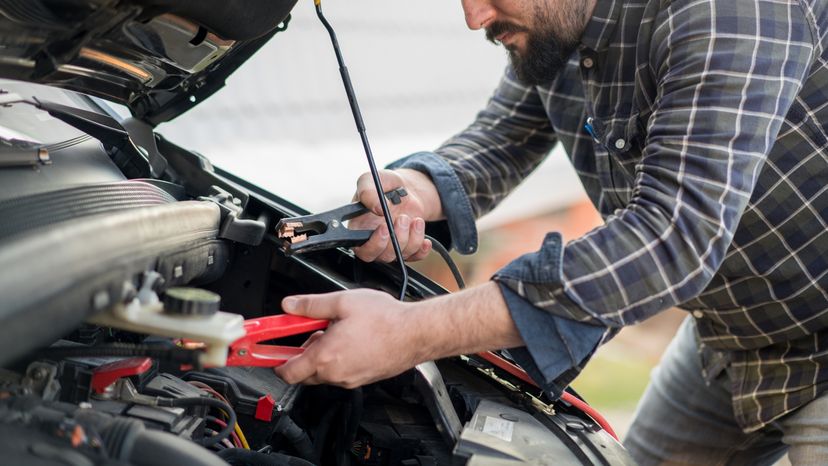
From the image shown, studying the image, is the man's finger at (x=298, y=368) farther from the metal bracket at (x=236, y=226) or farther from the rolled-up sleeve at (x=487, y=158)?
the rolled-up sleeve at (x=487, y=158)

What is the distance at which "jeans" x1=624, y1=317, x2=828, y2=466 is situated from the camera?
1.92 m

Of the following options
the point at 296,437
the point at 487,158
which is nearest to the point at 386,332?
the point at 296,437

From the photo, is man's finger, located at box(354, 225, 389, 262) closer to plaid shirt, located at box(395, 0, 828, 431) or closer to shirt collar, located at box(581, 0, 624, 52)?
plaid shirt, located at box(395, 0, 828, 431)

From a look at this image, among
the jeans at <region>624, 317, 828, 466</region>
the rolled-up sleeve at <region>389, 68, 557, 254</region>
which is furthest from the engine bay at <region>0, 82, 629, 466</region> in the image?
the jeans at <region>624, 317, 828, 466</region>

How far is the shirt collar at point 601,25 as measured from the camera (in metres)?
1.45

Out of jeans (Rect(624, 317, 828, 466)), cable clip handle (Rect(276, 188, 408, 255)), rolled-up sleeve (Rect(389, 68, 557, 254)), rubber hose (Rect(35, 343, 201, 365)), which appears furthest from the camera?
jeans (Rect(624, 317, 828, 466))

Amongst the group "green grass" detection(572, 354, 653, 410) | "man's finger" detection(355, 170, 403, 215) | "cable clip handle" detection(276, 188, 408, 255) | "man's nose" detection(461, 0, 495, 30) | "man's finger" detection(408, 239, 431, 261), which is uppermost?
"man's nose" detection(461, 0, 495, 30)

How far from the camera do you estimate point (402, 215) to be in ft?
5.06

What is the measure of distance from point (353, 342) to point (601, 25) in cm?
73

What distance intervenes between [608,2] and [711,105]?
0.36m

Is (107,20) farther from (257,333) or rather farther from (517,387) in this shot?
Answer: (517,387)

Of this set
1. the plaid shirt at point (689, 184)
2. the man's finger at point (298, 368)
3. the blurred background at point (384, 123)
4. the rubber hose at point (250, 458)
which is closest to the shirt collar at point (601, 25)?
the plaid shirt at point (689, 184)

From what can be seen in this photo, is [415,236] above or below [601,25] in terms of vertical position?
below

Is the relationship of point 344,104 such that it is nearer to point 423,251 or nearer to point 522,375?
point 423,251
